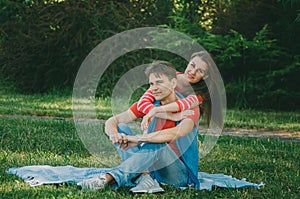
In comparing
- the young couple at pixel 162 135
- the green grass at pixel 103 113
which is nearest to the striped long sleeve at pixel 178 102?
the young couple at pixel 162 135

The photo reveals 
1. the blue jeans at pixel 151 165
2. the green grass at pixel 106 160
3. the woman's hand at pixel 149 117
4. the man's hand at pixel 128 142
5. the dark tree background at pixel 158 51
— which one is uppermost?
the dark tree background at pixel 158 51

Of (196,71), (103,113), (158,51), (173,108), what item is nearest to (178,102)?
(173,108)

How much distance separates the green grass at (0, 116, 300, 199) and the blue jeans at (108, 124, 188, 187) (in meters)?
0.11

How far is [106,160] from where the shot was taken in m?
4.77

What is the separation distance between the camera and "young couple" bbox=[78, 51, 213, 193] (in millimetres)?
3602

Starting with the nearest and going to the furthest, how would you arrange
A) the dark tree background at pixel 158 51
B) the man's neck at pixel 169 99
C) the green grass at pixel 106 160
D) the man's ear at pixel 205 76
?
1. the green grass at pixel 106 160
2. the man's neck at pixel 169 99
3. the man's ear at pixel 205 76
4. the dark tree background at pixel 158 51

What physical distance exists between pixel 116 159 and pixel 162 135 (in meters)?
1.31

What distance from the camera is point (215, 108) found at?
13.2 ft

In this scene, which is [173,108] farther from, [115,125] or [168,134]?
[115,125]

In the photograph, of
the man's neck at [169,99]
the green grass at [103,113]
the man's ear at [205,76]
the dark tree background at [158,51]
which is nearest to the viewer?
the man's neck at [169,99]

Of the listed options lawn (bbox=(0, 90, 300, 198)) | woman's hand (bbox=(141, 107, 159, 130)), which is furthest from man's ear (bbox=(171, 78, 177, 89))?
lawn (bbox=(0, 90, 300, 198))

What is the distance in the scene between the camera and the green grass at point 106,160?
3.54 m

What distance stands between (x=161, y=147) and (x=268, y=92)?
669 centimetres

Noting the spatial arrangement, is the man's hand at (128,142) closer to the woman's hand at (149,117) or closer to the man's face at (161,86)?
the woman's hand at (149,117)
